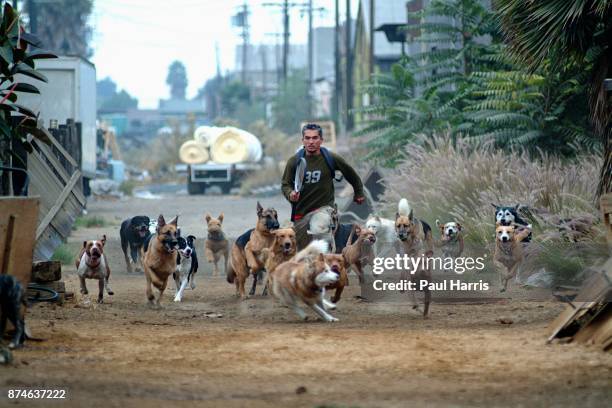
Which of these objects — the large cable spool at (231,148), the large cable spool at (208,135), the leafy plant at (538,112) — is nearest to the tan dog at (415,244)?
the leafy plant at (538,112)

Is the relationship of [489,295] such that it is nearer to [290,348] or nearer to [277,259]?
[277,259]

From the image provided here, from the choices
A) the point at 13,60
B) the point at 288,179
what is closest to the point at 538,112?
the point at 288,179

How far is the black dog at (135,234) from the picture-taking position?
1797 cm

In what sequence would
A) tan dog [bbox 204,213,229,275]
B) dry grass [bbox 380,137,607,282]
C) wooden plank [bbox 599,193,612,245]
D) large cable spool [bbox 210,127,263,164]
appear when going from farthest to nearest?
large cable spool [bbox 210,127,263,164]
tan dog [bbox 204,213,229,275]
dry grass [bbox 380,137,607,282]
wooden plank [bbox 599,193,612,245]

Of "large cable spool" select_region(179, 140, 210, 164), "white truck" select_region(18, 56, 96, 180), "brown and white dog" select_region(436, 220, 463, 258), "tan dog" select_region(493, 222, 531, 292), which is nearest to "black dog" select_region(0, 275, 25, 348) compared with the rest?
"tan dog" select_region(493, 222, 531, 292)

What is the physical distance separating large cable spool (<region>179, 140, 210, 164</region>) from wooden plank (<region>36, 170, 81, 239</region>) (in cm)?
2877

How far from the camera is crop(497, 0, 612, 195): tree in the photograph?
625 inches

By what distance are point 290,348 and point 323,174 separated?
3.96m

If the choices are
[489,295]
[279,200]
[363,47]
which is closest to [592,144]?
[489,295]

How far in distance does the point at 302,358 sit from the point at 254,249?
207 inches

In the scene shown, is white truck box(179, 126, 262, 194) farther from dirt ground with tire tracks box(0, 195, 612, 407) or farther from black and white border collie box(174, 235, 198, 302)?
dirt ground with tire tracks box(0, 195, 612, 407)

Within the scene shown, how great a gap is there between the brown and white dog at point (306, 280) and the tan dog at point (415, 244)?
101cm

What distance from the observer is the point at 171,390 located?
871cm

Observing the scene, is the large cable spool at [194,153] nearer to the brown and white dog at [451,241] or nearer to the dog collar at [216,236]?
the dog collar at [216,236]
